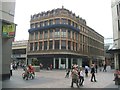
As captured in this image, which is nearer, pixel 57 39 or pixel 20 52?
pixel 57 39

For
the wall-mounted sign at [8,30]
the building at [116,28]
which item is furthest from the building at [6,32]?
the building at [116,28]

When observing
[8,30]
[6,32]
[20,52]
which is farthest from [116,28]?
[20,52]

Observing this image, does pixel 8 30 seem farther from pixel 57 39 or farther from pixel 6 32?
pixel 57 39

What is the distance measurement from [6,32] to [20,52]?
47.7 metres

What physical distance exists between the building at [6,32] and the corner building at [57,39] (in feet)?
104

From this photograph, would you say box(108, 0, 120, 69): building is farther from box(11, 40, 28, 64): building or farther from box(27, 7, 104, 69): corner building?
box(11, 40, 28, 64): building

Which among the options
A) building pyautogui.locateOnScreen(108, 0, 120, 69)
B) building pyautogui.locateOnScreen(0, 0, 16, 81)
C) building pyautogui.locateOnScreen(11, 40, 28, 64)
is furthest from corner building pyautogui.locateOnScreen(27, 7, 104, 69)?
building pyautogui.locateOnScreen(0, 0, 16, 81)

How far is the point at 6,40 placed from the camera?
71.7ft

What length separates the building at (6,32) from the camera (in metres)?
19.6

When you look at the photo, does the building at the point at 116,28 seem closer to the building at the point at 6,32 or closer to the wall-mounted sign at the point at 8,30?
the building at the point at 6,32

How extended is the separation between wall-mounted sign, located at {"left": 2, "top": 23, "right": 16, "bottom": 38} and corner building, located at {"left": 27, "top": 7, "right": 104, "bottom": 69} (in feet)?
110

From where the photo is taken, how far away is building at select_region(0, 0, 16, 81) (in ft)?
64.3

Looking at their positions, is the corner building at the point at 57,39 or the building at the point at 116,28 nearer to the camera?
the building at the point at 116,28

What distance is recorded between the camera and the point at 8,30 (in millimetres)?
19609
